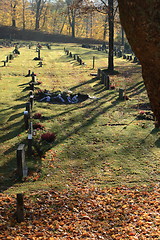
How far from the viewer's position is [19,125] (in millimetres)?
15805

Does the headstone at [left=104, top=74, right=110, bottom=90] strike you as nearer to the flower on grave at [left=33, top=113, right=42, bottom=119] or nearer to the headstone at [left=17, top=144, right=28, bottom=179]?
the flower on grave at [left=33, top=113, right=42, bottom=119]

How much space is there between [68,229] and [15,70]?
28.3 metres

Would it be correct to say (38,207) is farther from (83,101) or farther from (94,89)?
(94,89)

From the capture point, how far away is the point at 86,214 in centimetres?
877

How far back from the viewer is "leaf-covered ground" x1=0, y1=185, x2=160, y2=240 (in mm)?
7879

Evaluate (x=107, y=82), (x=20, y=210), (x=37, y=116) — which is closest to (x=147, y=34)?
(x=20, y=210)

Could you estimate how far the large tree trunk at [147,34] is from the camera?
20.2 feet

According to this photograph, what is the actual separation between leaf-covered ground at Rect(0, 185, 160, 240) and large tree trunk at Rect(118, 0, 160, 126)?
11.6 ft

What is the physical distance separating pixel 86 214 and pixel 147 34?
5907 mm

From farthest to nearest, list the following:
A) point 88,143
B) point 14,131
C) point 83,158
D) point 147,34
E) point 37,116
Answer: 1. point 37,116
2. point 14,131
3. point 88,143
4. point 83,158
5. point 147,34

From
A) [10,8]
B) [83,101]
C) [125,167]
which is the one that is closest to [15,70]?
[83,101]

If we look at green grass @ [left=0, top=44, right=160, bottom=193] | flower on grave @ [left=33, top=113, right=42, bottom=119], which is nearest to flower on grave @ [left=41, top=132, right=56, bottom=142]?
green grass @ [left=0, top=44, right=160, bottom=193]

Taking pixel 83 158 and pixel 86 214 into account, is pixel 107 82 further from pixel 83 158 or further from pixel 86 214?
pixel 86 214

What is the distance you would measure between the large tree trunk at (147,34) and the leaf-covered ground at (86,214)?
11.6ft
